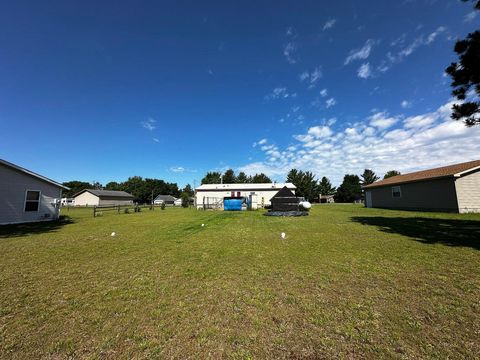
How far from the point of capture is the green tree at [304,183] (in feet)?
211

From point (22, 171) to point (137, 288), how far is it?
17286mm

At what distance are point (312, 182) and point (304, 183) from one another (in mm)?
5653

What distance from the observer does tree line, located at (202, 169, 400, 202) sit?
217 ft

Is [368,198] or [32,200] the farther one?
[368,198]

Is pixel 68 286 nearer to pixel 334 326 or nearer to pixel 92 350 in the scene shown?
pixel 92 350

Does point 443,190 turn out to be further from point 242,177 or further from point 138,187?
point 138,187

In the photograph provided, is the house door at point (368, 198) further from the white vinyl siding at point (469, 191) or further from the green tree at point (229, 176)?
the green tree at point (229, 176)

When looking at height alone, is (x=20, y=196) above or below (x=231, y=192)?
below

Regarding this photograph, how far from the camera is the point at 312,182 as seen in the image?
2719 inches

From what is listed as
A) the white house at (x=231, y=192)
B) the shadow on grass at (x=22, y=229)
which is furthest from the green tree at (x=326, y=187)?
the shadow on grass at (x=22, y=229)

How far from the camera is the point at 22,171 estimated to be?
15578 millimetres

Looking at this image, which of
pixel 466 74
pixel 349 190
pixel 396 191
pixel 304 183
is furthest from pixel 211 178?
pixel 466 74

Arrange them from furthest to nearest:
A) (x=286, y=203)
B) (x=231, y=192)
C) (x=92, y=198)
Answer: (x=92, y=198) → (x=231, y=192) → (x=286, y=203)

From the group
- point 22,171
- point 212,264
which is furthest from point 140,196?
point 212,264
